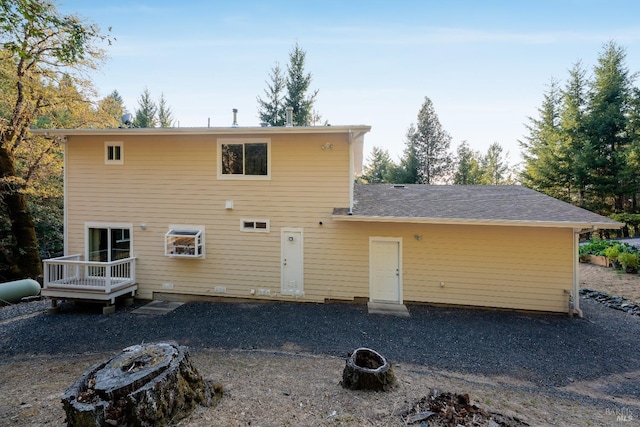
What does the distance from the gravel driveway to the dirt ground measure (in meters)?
0.36

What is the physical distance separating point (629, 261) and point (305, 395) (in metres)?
13.4

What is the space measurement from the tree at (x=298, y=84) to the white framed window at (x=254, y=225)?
48.7 feet

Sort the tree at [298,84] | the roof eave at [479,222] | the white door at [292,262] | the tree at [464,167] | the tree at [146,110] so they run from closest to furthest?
the roof eave at [479,222]
the white door at [292,262]
the tree at [298,84]
the tree at [464,167]
the tree at [146,110]

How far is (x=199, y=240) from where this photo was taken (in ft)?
25.8

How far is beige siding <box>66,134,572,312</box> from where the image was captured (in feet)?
23.5

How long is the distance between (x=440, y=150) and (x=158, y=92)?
1020 inches

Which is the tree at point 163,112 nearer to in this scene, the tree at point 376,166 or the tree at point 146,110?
the tree at point 146,110

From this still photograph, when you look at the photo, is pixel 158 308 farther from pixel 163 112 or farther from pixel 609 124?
pixel 163 112

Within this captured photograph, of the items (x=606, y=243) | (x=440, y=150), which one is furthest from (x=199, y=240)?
(x=440, y=150)

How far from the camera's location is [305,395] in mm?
3451

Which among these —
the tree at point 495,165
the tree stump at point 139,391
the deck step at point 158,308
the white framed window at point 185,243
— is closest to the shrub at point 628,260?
the tree stump at point 139,391

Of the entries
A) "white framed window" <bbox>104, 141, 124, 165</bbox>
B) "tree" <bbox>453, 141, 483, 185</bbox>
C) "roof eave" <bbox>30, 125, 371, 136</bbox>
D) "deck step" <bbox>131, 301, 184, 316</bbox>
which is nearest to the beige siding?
"white framed window" <bbox>104, 141, 124, 165</bbox>

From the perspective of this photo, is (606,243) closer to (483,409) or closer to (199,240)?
(483,409)

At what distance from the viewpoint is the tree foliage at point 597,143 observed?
667 inches
